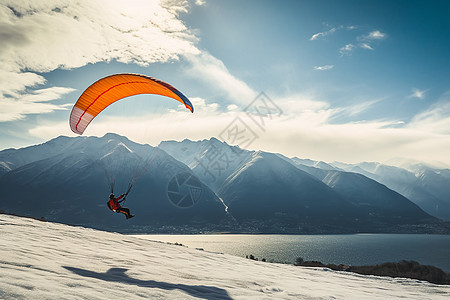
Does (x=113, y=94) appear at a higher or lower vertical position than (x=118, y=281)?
higher

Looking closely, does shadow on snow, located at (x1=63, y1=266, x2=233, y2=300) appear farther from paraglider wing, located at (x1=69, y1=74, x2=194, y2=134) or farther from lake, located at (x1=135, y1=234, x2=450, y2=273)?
lake, located at (x1=135, y1=234, x2=450, y2=273)

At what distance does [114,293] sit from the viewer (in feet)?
17.6

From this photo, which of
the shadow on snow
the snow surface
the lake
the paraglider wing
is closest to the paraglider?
the paraglider wing

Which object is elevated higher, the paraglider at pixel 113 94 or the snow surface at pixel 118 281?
the paraglider at pixel 113 94

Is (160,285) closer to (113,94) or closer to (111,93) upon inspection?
(111,93)

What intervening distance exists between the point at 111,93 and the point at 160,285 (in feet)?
35.3

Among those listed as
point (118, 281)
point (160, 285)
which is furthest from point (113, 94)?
point (160, 285)

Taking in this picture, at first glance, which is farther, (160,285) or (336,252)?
(336,252)

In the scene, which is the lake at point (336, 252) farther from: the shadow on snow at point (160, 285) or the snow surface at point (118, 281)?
the shadow on snow at point (160, 285)

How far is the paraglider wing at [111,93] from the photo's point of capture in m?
12.6

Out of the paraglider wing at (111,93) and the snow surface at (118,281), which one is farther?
the paraglider wing at (111,93)

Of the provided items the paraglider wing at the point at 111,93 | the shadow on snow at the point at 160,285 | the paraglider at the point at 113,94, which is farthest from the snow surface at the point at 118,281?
the paraglider wing at the point at 111,93

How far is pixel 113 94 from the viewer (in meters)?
14.4

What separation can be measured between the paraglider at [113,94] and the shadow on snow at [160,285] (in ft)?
16.6
